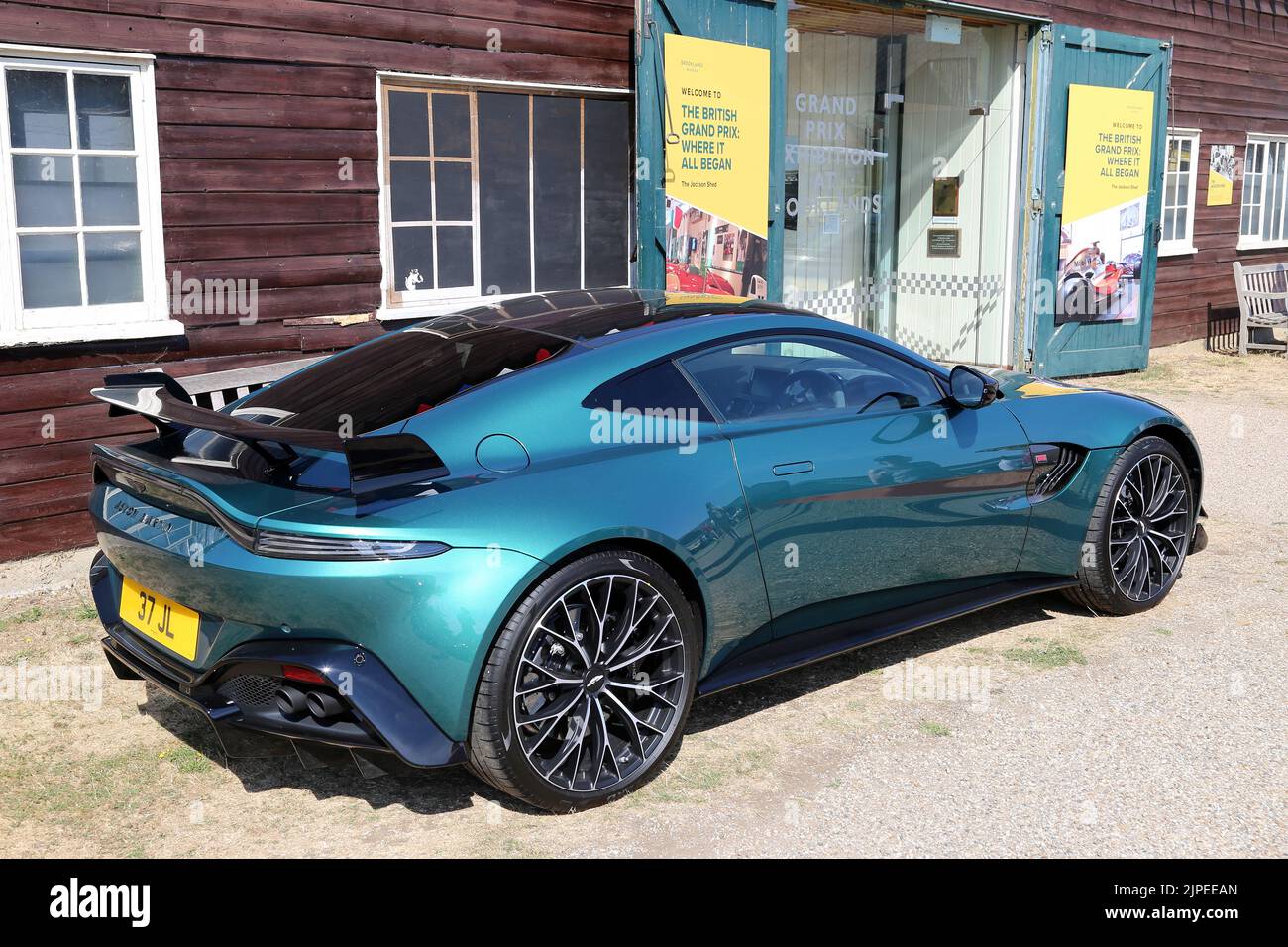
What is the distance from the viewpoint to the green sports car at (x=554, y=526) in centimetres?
330

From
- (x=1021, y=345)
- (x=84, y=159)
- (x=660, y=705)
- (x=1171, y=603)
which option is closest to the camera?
(x=660, y=705)

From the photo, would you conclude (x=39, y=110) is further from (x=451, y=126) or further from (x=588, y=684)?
(x=588, y=684)

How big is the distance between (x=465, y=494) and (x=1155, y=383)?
1076cm

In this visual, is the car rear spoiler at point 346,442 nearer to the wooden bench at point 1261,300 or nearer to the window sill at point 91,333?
the window sill at point 91,333

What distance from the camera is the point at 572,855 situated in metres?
3.42

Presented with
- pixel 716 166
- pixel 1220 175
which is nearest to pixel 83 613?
pixel 716 166

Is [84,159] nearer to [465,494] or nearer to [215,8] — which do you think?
[215,8]

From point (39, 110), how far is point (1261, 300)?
14.2m

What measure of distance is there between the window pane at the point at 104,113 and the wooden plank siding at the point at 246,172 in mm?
177

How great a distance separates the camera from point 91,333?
6.57 meters

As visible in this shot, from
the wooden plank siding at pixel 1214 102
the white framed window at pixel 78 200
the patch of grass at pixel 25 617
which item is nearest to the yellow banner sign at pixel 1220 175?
the wooden plank siding at pixel 1214 102

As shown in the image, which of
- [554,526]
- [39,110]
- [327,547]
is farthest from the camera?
[39,110]

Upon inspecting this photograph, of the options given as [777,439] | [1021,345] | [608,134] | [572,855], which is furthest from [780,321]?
[1021,345]
